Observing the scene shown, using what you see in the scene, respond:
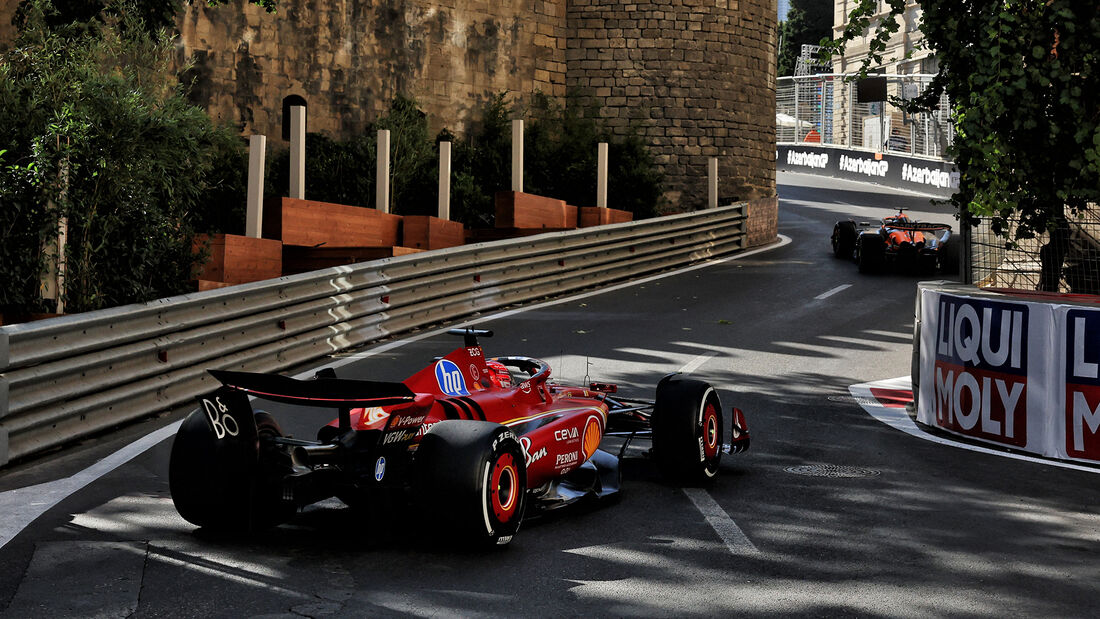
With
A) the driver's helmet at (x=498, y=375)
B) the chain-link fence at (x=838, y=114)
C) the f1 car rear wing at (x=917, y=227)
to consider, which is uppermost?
the chain-link fence at (x=838, y=114)

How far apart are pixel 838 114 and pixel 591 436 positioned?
183ft

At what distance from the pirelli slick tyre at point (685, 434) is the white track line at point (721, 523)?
0.44 ft

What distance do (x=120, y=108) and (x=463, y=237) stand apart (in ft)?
34.5

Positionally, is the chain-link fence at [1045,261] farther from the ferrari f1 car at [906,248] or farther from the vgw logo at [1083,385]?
the ferrari f1 car at [906,248]

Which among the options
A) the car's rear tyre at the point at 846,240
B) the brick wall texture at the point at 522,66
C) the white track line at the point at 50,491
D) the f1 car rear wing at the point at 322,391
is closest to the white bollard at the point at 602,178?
the brick wall texture at the point at 522,66

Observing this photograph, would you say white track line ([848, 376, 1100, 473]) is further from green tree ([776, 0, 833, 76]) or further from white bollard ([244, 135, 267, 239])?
green tree ([776, 0, 833, 76])

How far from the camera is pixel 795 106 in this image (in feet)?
200

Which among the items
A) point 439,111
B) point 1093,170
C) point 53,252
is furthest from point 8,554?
point 439,111

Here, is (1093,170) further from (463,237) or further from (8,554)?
(463,237)

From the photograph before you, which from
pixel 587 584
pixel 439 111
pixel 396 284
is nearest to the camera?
pixel 587 584

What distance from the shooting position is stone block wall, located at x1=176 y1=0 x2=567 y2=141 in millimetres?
23594

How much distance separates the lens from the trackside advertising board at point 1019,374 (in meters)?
8.89

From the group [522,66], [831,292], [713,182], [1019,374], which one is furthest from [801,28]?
[1019,374]

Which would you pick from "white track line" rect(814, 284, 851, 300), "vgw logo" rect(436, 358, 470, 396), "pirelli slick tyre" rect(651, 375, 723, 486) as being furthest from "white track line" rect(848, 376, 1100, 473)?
"white track line" rect(814, 284, 851, 300)
